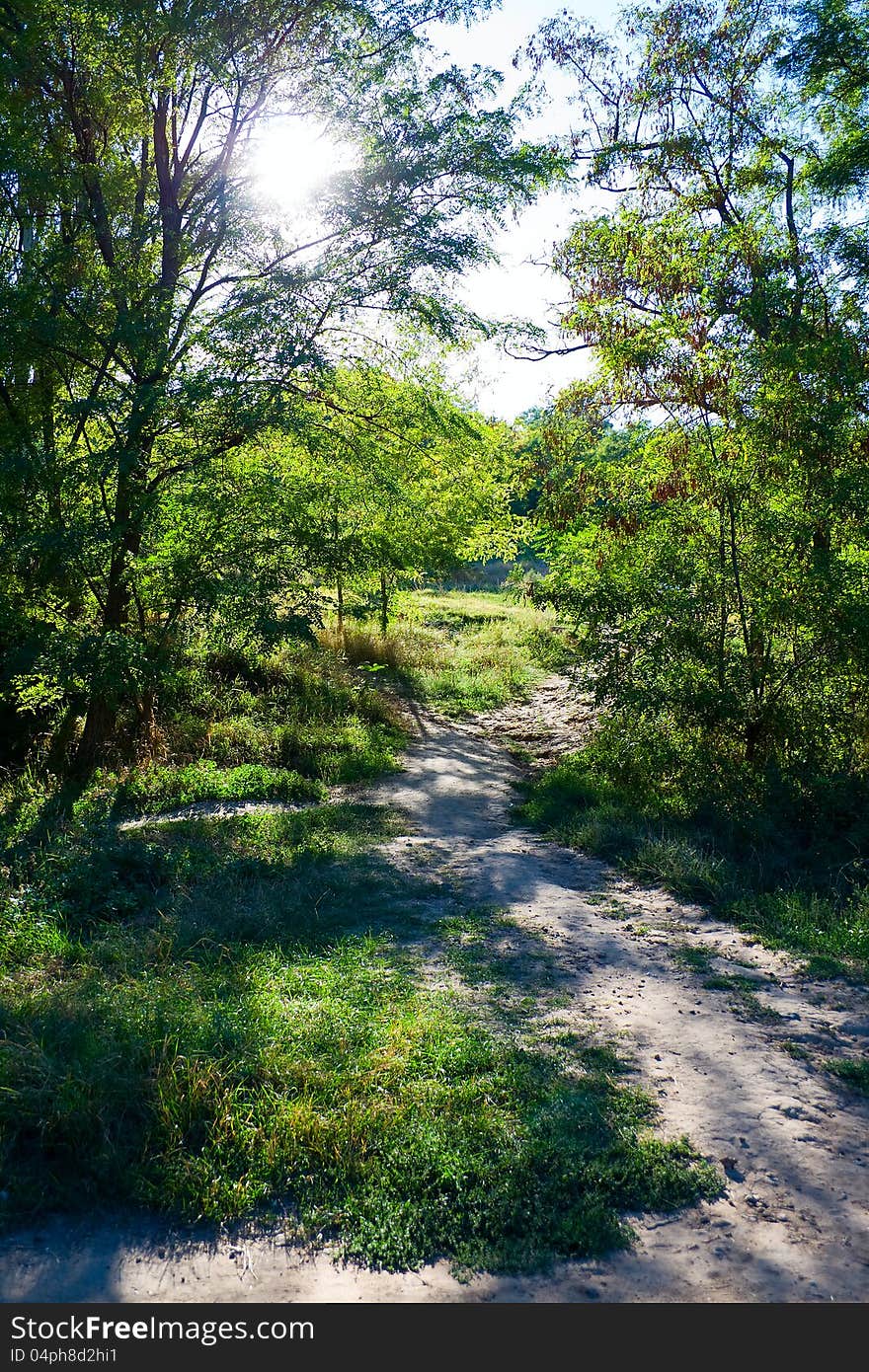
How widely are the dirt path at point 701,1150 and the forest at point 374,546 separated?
0.13m

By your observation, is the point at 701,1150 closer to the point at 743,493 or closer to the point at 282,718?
the point at 743,493

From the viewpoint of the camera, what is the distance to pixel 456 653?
19.1 m

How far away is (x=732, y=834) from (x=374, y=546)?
511cm

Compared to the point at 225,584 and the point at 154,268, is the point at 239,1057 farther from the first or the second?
the point at 154,268

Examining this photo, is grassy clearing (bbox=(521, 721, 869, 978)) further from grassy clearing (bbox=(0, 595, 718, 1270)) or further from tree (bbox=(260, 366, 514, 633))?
tree (bbox=(260, 366, 514, 633))

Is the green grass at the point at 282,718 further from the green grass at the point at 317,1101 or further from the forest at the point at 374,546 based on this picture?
the green grass at the point at 317,1101

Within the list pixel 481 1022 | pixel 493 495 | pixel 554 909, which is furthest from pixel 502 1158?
pixel 493 495

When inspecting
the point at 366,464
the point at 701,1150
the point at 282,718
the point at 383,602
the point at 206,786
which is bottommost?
the point at 206,786

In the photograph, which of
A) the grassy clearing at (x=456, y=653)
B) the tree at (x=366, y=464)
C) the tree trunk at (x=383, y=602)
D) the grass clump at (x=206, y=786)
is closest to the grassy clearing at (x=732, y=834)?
the grass clump at (x=206, y=786)

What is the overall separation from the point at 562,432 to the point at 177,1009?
10.2m

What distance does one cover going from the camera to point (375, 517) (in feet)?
39.0

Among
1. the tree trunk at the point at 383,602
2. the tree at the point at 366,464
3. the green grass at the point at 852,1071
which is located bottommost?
the green grass at the point at 852,1071

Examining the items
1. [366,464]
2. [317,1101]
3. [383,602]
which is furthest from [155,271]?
[317,1101]

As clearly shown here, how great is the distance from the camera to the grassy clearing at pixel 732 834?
20.5 ft
